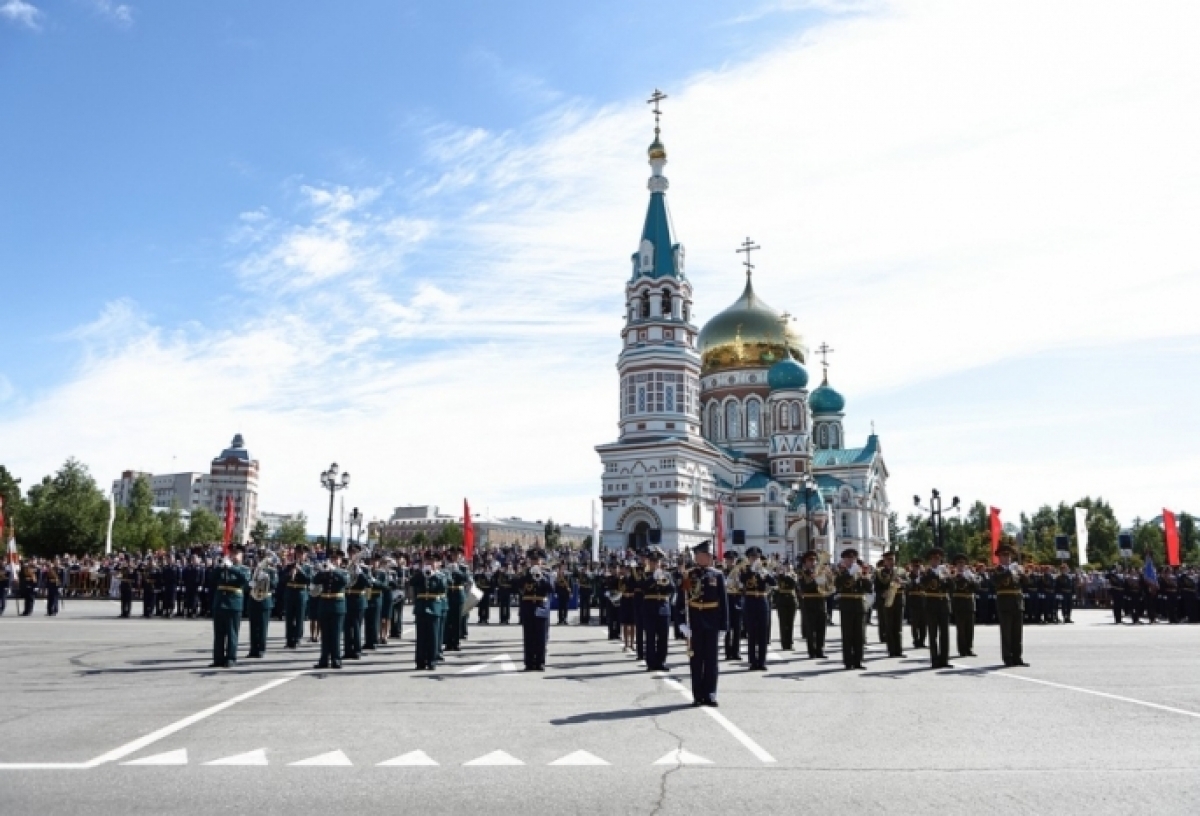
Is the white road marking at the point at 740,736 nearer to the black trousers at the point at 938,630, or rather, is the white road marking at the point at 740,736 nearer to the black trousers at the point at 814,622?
the black trousers at the point at 938,630

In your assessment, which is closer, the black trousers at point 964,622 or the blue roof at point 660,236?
the black trousers at point 964,622

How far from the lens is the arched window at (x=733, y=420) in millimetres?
85438

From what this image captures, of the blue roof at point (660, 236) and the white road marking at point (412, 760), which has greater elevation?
the blue roof at point (660, 236)

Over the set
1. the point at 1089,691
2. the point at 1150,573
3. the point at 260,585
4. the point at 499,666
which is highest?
the point at 260,585

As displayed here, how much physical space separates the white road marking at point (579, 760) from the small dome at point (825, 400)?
87026 millimetres

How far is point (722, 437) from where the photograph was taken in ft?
281

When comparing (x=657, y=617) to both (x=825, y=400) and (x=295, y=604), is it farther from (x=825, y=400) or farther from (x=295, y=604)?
(x=825, y=400)

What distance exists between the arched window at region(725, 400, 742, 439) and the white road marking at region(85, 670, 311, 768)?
74325 millimetres

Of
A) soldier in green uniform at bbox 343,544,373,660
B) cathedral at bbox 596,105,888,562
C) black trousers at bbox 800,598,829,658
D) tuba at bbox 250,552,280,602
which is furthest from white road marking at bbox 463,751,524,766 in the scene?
cathedral at bbox 596,105,888,562

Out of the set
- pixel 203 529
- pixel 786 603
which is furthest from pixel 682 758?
pixel 203 529

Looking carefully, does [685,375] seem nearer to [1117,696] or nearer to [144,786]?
[1117,696]

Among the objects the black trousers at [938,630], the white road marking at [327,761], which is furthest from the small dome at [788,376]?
the white road marking at [327,761]

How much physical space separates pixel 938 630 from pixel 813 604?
2.43 m

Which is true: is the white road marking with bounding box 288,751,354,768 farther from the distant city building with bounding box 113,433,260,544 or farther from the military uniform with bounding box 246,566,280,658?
the distant city building with bounding box 113,433,260,544
